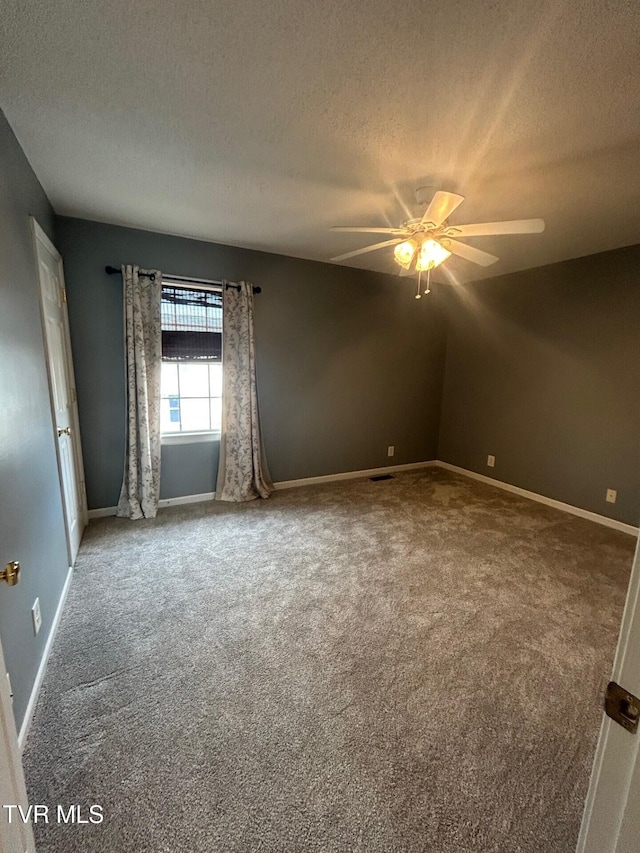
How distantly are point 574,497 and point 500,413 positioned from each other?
3.70 feet

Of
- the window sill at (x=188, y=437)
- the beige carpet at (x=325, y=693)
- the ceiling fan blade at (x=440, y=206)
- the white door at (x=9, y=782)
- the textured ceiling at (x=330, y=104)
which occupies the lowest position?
the beige carpet at (x=325, y=693)

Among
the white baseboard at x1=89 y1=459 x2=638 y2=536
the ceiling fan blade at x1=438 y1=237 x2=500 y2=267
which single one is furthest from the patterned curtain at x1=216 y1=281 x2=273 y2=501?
the ceiling fan blade at x1=438 y1=237 x2=500 y2=267

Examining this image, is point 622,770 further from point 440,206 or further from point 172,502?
point 172,502

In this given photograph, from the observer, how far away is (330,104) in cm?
150

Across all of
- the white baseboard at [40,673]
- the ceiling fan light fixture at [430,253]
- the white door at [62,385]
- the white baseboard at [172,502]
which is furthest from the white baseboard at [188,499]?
the ceiling fan light fixture at [430,253]

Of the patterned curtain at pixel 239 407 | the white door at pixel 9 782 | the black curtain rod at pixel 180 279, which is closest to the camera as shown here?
the white door at pixel 9 782

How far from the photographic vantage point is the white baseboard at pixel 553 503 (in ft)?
10.4

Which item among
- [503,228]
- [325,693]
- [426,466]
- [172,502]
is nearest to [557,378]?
[426,466]

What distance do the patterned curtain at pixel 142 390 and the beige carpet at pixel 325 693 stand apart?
40cm

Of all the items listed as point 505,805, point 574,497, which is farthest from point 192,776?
point 574,497

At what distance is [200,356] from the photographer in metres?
3.42

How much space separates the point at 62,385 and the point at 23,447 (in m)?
1.18

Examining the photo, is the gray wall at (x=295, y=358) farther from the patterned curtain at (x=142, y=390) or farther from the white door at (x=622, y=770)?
the white door at (x=622, y=770)

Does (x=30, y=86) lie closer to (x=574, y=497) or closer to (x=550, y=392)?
(x=550, y=392)
